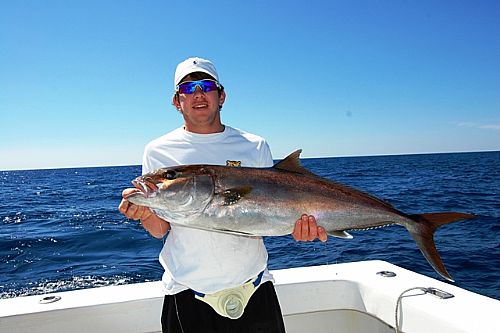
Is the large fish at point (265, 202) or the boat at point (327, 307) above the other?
the large fish at point (265, 202)

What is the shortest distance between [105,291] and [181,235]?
1.69m

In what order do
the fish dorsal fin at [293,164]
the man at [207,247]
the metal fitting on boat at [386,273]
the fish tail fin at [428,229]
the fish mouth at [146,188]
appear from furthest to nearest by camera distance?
the metal fitting on boat at [386,273] → the fish dorsal fin at [293,164] → the fish tail fin at [428,229] → the man at [207,247] → the fish mouth at [146,188]

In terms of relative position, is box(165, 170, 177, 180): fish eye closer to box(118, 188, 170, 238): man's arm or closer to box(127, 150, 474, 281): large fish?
box(127, 150, 474, 281): large fish

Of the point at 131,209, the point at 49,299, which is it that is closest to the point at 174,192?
the point at 131,209

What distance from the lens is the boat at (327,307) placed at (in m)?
3.59

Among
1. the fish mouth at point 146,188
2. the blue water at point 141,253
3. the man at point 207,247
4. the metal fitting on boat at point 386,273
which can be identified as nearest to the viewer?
the fish mouth at point 146,188

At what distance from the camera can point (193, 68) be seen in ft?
10.5

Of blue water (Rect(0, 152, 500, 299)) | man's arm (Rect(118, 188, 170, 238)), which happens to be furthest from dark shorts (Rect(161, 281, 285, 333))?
blue water (Rect(0, 152, 500, 299))

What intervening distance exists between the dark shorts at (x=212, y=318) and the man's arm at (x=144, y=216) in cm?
48

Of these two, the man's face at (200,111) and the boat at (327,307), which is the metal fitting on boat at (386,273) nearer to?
the boat at (327,307)

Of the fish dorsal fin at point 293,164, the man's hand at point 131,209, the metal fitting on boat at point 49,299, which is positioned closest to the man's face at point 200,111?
the fish dorsal fin at point 293,164

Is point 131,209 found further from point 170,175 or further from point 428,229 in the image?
point 428,229

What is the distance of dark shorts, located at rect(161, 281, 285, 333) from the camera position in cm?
295

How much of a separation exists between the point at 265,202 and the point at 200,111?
0.83 m
